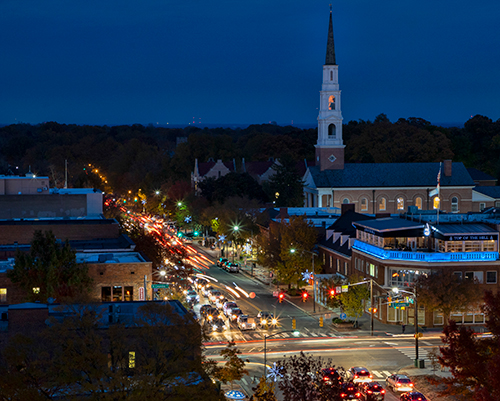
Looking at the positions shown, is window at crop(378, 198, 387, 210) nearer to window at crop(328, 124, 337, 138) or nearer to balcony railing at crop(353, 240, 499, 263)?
window at crop(328, 124, 337, 138)

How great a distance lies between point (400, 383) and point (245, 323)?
66.2 ft

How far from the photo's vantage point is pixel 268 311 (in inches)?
2840

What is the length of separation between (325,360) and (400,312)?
15.0 meters

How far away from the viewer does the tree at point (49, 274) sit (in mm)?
56062

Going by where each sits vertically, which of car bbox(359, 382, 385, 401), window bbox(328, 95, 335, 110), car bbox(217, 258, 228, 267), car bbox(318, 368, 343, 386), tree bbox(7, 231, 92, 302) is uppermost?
window bbox(328, 95, 335, 110)

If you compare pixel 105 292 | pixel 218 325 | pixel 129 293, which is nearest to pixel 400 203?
pixel 218 325


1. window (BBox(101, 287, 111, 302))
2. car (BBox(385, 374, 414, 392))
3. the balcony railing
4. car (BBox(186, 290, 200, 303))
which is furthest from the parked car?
car (BBox(385, 374, 414, 392))

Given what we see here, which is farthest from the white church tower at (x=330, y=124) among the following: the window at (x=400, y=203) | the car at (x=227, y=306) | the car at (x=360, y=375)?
the car at (x=360, y=375)

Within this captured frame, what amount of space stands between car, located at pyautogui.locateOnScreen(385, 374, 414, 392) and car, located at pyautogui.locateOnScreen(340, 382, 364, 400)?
6.24 meters

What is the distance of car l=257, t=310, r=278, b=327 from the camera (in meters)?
65.0

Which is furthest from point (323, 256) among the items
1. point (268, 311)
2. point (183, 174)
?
point (183, 174)

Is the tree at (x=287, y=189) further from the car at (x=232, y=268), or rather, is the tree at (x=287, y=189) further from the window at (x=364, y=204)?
the car at (x=232, y=268)

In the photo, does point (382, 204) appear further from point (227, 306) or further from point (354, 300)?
point (354, 300)

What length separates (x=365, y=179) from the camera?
128625 millimetres
